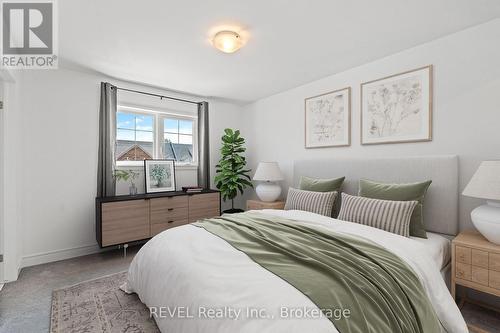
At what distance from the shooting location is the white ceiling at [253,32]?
1851 mm

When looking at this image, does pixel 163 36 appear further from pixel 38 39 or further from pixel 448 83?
pixel 448 83

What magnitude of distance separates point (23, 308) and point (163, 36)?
2.68 m

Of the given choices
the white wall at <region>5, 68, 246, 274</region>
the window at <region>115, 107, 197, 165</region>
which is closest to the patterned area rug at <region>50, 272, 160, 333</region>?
the white wall at <region>5, 68, 246, 274</region>

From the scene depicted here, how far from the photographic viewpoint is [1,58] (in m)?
2.11

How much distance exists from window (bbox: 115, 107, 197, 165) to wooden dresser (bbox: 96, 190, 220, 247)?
729mm

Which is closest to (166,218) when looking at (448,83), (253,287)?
(253,287)

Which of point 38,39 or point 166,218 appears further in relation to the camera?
point 166,218

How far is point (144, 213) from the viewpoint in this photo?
3170 mm

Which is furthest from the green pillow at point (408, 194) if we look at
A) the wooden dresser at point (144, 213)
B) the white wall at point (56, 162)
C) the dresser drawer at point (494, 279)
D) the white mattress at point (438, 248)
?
the white wall at point (56, 162)

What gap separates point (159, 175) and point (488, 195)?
12.2 ft

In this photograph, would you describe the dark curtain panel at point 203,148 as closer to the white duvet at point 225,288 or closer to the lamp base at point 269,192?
the lamp base at point 269,192

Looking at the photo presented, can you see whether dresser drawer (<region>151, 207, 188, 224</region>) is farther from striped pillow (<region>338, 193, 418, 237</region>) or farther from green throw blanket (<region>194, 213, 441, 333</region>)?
striped pillow (<region>338, 193, 418, 237</region>)

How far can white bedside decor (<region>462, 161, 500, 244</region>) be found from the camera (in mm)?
1699

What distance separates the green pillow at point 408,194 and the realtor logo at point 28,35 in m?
3.24
